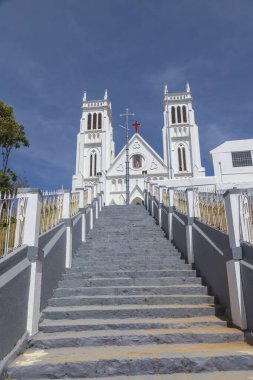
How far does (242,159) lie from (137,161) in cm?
1921

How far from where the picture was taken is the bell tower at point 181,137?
1532 inches

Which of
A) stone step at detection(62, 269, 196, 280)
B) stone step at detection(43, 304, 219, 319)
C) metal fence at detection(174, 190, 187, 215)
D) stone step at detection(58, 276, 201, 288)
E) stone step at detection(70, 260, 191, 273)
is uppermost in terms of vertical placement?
metal fence at detection(174, 190, 187, 215)

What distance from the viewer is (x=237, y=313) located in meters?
4.49

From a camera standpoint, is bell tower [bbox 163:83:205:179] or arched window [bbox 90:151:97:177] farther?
arched window [bbox 90:151:97:177]

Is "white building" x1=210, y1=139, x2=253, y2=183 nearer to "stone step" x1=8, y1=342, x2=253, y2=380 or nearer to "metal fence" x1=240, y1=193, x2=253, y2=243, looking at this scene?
"metal fence" x1=240, y1=193, x2=253, y2=243

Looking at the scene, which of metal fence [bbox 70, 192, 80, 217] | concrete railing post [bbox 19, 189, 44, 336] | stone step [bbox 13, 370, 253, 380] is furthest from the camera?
metal fence [bbox 70, 192, 80, 217]

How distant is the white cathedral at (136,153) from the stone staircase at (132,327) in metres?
27.9

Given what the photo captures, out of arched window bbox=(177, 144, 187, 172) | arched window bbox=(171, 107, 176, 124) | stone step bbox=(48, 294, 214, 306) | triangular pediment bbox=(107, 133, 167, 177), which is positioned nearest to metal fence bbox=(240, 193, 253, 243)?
stone step bbox=(48, 294, 214, 306)

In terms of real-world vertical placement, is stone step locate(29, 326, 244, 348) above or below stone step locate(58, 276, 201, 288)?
below

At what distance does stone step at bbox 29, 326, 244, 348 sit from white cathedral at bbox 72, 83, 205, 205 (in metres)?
30.1

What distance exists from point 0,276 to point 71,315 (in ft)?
5.54

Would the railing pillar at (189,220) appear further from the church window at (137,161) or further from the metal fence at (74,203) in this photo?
the church window at (137,161)

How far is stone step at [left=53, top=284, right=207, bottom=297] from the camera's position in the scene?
18.5 ft

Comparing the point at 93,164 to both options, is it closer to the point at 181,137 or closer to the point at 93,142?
the point at 93,142
